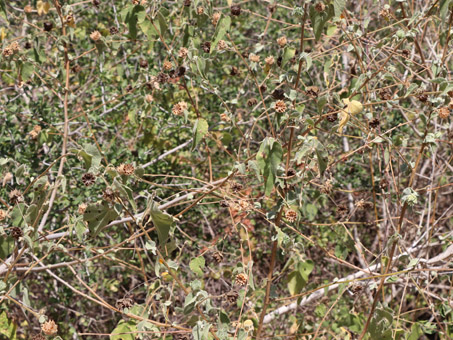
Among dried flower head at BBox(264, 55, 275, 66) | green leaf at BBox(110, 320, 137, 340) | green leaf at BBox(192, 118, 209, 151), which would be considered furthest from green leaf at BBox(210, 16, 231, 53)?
green leaf at BBox(110, 320, 137, 340)

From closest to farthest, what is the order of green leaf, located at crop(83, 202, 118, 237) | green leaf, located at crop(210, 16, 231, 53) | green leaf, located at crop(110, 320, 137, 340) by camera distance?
green leaf, located at crop(83, 202, 118, 237) → green leaf, located at crop(110, 320, 137, 340) → green leaf, located at crop(210, 16, 231, 53)

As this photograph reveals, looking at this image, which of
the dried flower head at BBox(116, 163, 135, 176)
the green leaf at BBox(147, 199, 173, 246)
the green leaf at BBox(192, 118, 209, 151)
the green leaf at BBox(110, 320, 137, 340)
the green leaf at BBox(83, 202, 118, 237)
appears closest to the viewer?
the green leaf at BBox(147, 199, 173, 246)

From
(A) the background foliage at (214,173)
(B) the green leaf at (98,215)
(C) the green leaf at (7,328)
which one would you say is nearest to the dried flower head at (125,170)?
(A) the background foliage at (214,173)

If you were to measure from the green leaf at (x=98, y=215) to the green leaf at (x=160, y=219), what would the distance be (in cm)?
19

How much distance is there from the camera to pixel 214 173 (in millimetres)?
3309

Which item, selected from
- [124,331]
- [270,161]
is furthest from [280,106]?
[124,331]

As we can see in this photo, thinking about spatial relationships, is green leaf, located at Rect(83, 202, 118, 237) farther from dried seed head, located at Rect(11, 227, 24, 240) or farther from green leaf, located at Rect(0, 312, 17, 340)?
green leaf, located at Rect(0, 312, 17, 340)

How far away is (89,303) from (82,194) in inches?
32.2

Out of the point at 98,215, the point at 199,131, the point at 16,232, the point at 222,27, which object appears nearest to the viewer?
the point at 98,215

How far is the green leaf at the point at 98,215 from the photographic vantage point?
1.64m

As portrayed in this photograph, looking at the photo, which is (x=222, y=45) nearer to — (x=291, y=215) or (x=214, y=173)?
(x=291, y=215)

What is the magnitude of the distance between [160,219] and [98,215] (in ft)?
0.80

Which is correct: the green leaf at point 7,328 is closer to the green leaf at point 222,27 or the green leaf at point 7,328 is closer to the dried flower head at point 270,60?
the green leaf at point 222,27

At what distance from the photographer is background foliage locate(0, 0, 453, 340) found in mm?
1832
